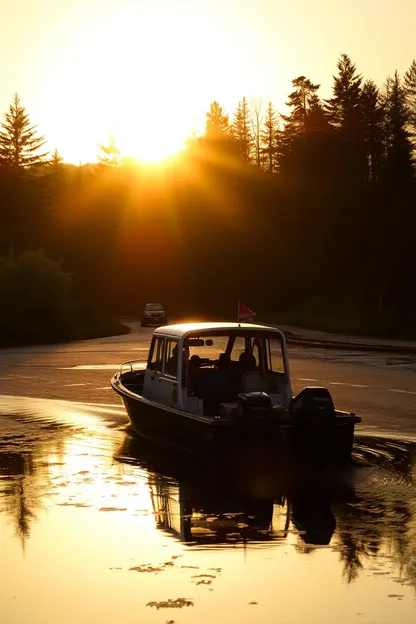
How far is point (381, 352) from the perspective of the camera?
126 feet

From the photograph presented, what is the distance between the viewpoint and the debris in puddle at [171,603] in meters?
7.25

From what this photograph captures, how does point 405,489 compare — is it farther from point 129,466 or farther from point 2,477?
point 2,477

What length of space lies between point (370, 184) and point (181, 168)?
128ft

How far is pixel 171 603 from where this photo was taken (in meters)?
7.32

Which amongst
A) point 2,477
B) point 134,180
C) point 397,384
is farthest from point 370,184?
point 2,477

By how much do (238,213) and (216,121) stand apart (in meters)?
32.5

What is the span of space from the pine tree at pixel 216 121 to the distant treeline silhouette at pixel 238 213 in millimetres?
11844

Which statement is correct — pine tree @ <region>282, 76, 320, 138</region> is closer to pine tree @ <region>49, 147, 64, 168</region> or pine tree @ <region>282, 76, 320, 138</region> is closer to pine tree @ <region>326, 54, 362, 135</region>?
pine tree @ <region>326, 54, 362, 135</region>

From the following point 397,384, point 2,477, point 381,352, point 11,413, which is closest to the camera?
point 2,477

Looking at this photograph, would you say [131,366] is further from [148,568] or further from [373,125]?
[373,125]

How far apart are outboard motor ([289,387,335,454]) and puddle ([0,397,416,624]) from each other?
43 centimetres

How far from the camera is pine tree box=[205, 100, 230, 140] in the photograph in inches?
5344

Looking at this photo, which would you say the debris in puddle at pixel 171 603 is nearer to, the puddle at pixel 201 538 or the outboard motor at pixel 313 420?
the puddle at pixel 201 538

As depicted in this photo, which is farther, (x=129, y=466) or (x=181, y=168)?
(x=181, y=168)
